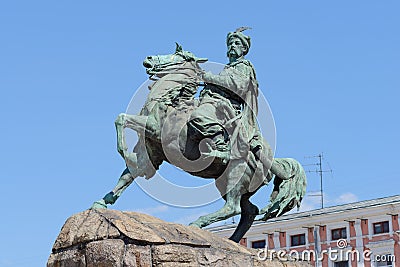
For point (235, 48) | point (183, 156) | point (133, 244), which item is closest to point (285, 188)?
point (183, 156)

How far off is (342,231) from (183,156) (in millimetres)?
35383

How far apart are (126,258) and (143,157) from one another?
229 centimetres

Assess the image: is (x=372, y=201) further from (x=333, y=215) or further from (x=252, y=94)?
(x=252, y=94)

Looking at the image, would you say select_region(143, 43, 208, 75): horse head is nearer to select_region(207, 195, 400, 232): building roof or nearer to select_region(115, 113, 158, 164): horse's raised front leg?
select_region(115, 113, 158, 164): horse's raised front leg

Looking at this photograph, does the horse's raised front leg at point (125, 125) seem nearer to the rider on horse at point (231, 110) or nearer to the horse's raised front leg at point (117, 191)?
the horse's raised front leg at point (117, 191)

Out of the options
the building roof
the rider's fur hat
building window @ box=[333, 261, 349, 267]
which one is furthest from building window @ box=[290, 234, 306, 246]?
the rider's fur hat

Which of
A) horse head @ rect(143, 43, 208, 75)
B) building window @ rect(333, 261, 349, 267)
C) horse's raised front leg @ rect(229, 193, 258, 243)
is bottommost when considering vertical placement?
horse's raised front leg @ rect(229, 193, 258, 243)

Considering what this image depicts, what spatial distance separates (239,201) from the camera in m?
10.3

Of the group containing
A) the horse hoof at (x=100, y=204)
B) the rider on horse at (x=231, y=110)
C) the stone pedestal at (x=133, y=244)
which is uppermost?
the rider on horse at (x=231, y=110)

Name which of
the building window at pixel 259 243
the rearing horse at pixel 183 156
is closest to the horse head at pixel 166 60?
the rearing horse at pixel 183 156

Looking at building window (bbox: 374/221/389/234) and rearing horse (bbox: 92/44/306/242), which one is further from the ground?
building window (bbox: 374/221/389/234)

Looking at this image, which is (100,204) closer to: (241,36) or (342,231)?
(241,36)

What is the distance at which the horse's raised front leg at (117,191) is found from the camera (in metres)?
9.55

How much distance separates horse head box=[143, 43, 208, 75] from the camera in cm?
1062
